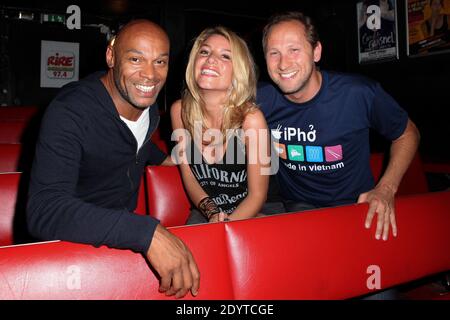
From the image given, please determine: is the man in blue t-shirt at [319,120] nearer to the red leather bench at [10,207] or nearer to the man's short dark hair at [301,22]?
the man's short dark hair at [301,22]

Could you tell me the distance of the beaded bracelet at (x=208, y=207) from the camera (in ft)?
5.93

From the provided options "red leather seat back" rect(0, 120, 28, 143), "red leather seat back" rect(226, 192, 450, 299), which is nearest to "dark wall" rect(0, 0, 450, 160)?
"red leather seat back" rect(0, 120, 28, 143)

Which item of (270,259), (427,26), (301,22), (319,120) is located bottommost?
(270,259)

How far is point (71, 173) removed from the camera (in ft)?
3.89

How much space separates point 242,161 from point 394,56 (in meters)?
4.77

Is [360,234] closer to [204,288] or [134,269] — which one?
[204,288]

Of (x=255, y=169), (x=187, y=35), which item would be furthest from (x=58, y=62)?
(x=255, y=169)

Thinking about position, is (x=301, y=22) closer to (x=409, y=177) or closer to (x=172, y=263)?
(x=409, y=177)

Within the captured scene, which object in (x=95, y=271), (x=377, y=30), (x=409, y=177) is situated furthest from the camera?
(x=377, y=30)

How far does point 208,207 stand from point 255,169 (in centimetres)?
32

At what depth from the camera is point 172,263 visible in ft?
3.09

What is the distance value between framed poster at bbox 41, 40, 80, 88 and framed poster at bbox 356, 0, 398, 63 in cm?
594

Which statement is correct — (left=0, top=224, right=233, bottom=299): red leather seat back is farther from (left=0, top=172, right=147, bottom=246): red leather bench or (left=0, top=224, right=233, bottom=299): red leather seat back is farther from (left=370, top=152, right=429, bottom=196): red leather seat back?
(left=370, top=152, right=429, bottom=196): red leather seat back

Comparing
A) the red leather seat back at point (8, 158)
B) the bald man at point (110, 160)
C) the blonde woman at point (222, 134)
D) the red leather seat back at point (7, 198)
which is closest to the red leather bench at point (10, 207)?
the red leather seat back at point (7, 198)
